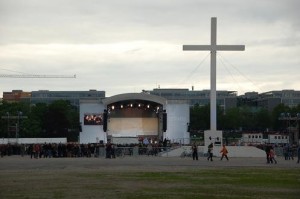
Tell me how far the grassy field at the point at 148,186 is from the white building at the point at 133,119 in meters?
40.3

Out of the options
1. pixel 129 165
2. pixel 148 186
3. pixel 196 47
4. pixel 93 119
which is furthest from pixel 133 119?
pixel 148 186

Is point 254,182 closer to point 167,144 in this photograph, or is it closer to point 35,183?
point 35,183

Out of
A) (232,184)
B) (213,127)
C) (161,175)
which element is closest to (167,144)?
(213,127)

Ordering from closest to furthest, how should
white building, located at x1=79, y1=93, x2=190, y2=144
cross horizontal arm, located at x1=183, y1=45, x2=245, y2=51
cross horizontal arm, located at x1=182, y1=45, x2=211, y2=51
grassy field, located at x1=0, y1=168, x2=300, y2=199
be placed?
grassy field, located at x1=0, y1=168, x2=300, y2=199, cross horizontal arm, located at x1=182, y1=45, x2=211, y2=51, cross horizontal arm, located at x1=183, y1=45, x2=245, y2=51, white building, located at x1=79, y1=93, x2=190, y2=144

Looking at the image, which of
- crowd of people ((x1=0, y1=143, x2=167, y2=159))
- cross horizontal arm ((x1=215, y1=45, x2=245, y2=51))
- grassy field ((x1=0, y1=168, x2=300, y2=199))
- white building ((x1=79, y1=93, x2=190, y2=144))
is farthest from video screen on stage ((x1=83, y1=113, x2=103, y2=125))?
grassy field ((x1=0, y1=168, x2=300, y2=199))

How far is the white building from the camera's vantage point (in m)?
69.4

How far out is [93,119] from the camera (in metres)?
69.3

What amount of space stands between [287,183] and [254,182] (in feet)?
3.71

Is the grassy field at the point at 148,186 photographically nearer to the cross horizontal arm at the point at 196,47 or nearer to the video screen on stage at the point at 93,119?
the cross horizontal arm at the point at 196,47

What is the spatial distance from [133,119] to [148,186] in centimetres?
5356

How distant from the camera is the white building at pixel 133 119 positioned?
6938 centimetres

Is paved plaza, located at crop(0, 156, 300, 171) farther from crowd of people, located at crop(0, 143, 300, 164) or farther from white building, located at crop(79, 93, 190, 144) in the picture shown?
white building, located at crop(79, 93, 190, 144)

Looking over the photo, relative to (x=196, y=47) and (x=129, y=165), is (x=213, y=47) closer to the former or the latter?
(x=196, y=47)

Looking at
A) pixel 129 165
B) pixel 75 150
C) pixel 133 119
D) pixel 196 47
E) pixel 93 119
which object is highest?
pixel 196 47
